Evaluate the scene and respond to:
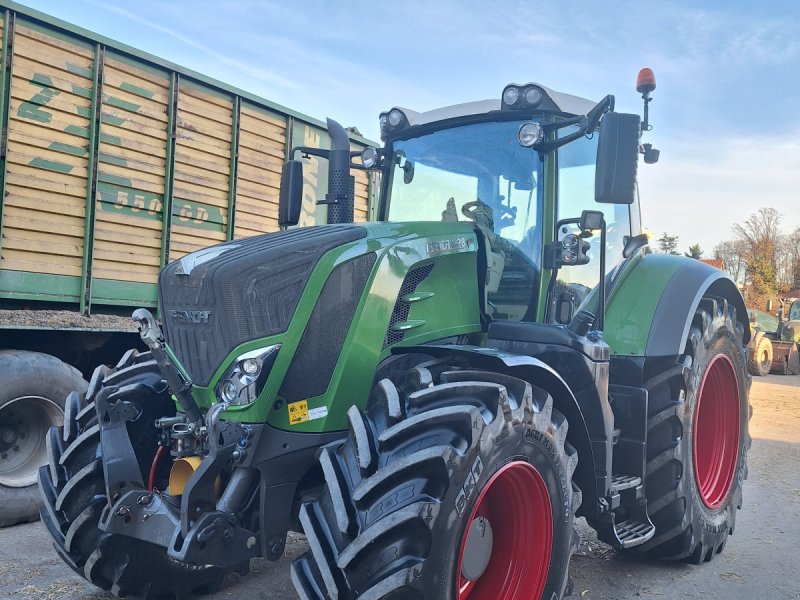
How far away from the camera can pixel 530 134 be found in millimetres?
3686

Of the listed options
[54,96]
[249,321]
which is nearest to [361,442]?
[249,321]

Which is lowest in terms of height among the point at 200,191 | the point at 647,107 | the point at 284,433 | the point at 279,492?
the point at 279,492

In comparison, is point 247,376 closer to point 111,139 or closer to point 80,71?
point 111,139

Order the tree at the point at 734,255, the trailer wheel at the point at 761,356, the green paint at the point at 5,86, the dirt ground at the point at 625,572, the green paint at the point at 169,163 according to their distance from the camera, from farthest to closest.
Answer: the tree at the point at 734,255 < the trailer wheel at the point at 761,356 < the green paint at the point at 169,163 < the green paint at the point at 5,86 < the dirt ground at the point at 625,572

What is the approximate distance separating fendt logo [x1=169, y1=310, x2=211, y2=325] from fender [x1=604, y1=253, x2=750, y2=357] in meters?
2.33

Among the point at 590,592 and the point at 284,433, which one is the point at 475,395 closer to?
the point at 284,433

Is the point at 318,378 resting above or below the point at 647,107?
below

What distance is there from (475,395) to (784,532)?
11.6 feet

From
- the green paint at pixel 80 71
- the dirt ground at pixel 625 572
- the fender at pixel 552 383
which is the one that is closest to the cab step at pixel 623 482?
the fender at pixel 552 383

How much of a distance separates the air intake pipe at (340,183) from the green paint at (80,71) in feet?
7.00

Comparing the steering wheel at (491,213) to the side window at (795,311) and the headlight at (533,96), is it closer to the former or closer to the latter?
the headlight at (533,96)

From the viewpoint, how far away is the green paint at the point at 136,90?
208 inches

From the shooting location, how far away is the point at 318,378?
293 cm

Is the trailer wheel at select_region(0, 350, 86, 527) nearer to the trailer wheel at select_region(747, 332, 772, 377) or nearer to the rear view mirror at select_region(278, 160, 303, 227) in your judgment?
the rear view mirror at select_region(278, 160, 303, 227)
